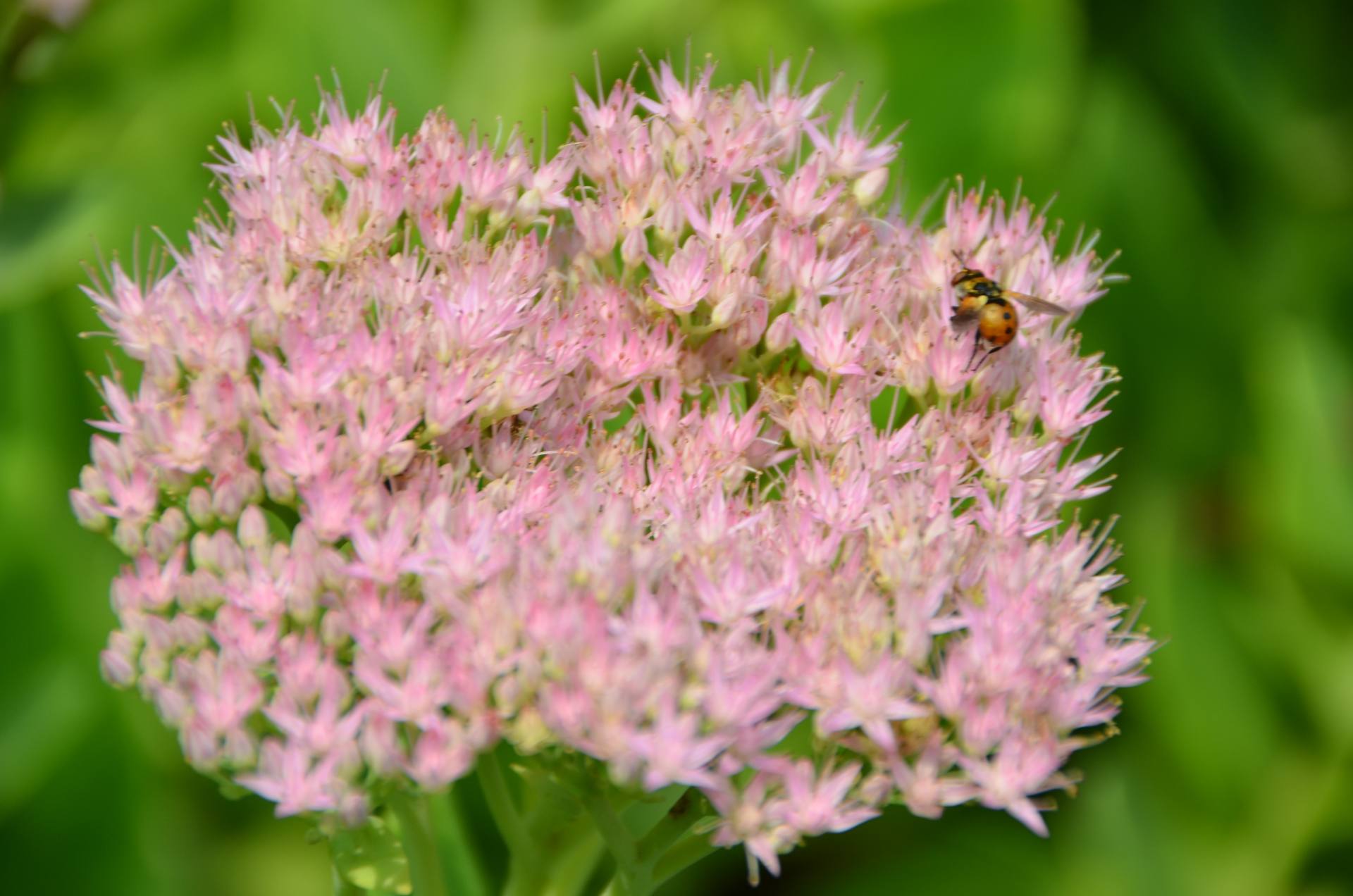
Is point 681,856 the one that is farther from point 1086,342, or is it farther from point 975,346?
point 1086,342

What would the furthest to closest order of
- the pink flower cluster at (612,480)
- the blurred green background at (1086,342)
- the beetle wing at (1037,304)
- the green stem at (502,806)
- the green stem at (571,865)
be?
the blurred green background at (1086,342) < the beetle wing at (1037,304) < the green stem at (571,865) < the green stem at (502,806) < the pink flower cluster at (612,480)

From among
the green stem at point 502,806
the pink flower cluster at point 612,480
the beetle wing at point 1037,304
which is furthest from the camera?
the beetle wing at point 1037,304

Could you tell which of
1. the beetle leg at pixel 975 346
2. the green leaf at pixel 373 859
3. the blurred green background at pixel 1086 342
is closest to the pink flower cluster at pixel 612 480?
the beetle leg at pixel 975 346

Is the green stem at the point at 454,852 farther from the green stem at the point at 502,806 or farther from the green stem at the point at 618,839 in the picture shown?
the green stem at the point at 618,839

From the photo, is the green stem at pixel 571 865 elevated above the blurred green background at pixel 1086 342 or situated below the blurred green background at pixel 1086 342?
below

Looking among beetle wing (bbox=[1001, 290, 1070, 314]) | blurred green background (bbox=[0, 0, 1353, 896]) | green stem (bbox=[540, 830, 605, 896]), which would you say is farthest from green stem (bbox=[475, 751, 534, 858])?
blurred green background (bbox=[0, 0, 1353, 896])

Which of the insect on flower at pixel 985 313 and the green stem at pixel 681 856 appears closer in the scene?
the green stem at pixel 681 856

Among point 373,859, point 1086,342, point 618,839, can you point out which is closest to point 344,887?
point 373,859
